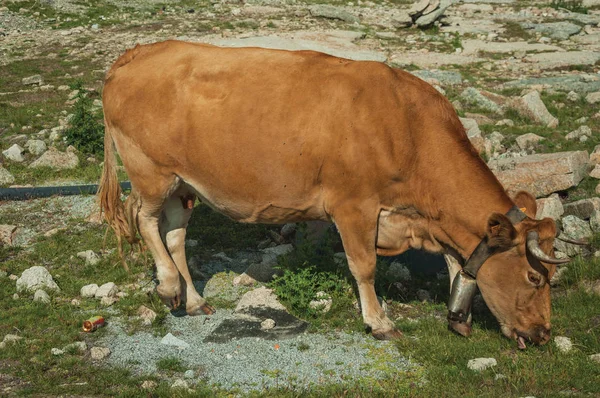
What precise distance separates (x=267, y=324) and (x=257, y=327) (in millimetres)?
110

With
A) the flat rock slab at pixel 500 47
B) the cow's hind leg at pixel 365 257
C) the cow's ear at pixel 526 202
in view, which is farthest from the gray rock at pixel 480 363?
the flat rock slab at pixel 500 47

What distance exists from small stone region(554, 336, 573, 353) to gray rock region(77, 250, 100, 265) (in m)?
5.20

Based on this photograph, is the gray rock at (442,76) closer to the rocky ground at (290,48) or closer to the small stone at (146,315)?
the rocky ground at (290,48)

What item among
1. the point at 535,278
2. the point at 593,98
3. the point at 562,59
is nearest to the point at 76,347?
the point at 535,278

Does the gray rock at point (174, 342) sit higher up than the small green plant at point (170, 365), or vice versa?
the small green plant at point (170, 365)

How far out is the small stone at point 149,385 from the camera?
6.27m

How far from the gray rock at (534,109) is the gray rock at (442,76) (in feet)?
9.11

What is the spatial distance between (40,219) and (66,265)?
1.62 m

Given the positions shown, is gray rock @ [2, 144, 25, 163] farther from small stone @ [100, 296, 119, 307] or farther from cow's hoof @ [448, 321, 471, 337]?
cow's hoof @ [448, 321, 471, 337]

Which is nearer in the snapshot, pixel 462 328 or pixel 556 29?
pixel 462 328

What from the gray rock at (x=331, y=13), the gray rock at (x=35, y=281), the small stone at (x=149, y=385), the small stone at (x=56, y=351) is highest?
the small stone at (x=149, y=385)

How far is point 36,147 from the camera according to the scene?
1252 cm

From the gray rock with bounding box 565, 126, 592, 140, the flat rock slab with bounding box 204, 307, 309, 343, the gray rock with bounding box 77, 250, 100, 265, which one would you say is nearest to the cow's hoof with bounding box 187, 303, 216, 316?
the flat rock slab with bounding box 204, 307, 309, 343

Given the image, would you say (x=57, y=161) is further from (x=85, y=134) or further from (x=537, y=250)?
(x=537, y=250)
